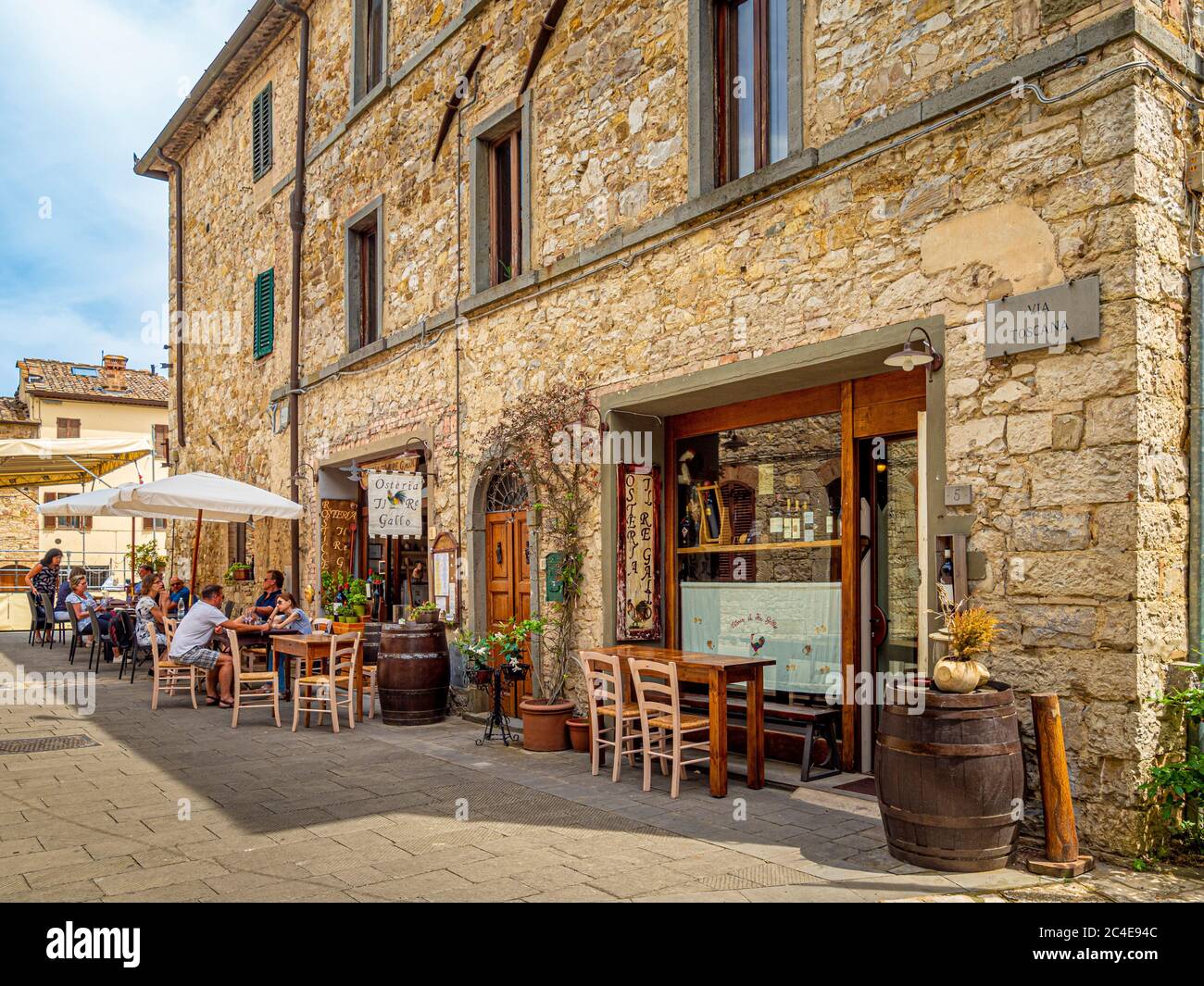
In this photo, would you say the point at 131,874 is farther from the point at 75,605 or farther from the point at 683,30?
the point at 75,605

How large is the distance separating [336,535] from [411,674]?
14.1 ft

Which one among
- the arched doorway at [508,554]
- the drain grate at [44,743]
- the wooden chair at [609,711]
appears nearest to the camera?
the wooden chair at [609,711]

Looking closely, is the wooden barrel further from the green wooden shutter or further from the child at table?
the green wooden shutter

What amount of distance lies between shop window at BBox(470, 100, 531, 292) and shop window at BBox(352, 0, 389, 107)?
9.95ft

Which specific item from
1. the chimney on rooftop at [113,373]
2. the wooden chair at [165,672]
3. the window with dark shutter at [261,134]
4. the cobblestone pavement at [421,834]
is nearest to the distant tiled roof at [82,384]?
the chimney on rooftop at [113,373]

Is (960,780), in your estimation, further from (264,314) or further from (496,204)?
(264,314)

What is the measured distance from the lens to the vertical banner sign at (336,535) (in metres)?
12.5

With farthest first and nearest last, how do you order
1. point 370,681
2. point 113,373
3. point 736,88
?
point 113,373, point 370,681, point 736,88

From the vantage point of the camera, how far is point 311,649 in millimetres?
8523

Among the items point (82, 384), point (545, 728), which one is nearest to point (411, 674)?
point (545, 728)

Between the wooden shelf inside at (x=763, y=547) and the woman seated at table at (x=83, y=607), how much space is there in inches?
348

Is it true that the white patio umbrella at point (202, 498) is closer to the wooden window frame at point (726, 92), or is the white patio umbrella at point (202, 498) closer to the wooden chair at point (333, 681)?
the wooden chair at point (333, 681)

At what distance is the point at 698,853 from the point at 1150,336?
11.0ft
